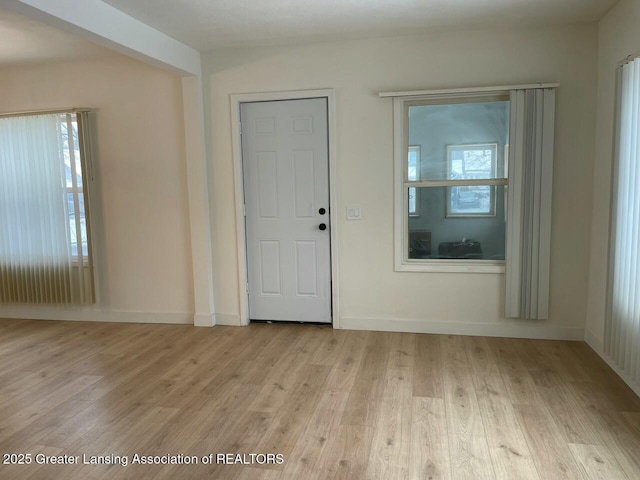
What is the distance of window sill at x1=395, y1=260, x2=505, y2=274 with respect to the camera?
3971mm

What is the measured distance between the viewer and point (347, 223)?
4199mm

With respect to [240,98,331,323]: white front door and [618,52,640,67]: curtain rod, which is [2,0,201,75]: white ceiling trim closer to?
[240,98,331,323]: white front door

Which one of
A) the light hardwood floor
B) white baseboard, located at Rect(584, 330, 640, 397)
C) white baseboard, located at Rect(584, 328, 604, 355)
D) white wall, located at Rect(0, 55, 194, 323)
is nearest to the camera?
the light hardwood floor

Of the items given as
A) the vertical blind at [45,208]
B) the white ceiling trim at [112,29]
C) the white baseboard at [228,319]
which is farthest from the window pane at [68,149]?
the white baseboard at [228,319]

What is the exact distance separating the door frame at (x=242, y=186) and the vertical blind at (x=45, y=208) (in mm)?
1494

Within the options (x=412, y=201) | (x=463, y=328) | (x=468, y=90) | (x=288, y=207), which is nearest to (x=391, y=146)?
(x=412, y=201)

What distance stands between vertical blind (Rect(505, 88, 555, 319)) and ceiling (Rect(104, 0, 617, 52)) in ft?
1.96

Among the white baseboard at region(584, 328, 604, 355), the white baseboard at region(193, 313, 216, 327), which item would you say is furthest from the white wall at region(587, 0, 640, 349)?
the white baseboard at region(193, 313, 216, 327)

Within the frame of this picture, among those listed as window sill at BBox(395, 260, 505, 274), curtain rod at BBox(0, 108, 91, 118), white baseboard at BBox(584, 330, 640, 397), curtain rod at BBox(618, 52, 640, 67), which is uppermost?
curtain rod at BBox(0, 108, 91, 118)

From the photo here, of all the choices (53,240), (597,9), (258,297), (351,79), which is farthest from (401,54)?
(53,240)

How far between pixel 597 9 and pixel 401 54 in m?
1.43

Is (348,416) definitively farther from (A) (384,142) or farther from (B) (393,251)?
(A) (384,142)

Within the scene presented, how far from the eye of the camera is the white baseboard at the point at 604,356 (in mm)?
2930

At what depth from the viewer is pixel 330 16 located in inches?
134
